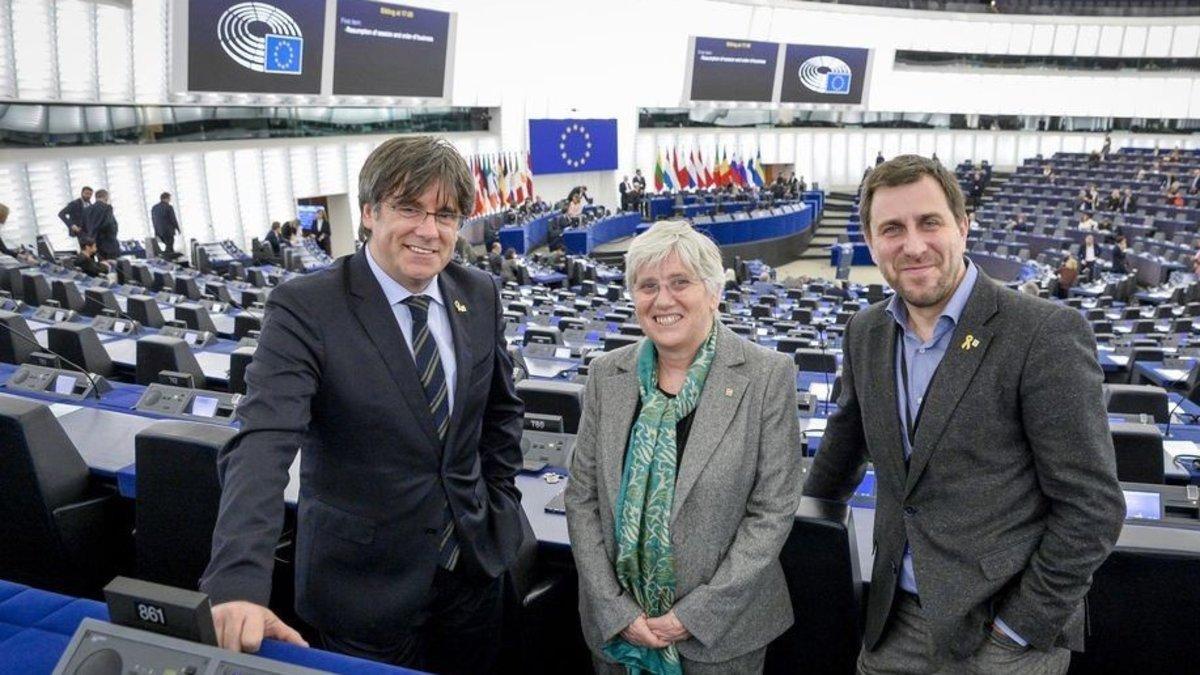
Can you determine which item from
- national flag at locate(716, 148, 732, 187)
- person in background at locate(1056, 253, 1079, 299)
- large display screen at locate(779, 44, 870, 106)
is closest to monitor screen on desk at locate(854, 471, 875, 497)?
person in background at locate(1056, 253, 1079, 299)

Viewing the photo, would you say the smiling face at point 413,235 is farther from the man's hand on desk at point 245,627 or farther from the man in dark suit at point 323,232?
the man in dark suit at point 323,232

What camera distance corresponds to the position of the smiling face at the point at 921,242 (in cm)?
152

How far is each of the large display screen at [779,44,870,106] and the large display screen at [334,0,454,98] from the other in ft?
35.2

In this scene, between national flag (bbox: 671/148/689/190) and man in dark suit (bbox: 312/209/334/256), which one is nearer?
man in dark suit (bbox: 312/209/334/256)

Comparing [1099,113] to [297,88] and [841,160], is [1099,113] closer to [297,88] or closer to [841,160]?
[841,160]

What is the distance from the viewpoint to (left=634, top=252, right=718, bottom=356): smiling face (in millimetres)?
1679

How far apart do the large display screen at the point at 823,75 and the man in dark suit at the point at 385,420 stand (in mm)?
22633

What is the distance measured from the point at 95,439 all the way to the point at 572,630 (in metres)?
1.67

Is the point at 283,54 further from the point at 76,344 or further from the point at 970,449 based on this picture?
the point at 970,449

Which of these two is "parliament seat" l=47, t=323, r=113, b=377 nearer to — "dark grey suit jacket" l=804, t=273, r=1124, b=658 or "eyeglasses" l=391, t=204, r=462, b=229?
"eyeglasses" l=391, t=204, r=462, b=229

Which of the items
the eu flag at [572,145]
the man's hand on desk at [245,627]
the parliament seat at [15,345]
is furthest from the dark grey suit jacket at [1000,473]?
the eu flag at [572,145]

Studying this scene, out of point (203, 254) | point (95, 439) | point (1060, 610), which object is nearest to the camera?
point (1060, 610)

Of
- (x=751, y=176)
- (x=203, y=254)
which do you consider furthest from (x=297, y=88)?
(x=751, y=176)

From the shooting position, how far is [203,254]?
12.2 meters
